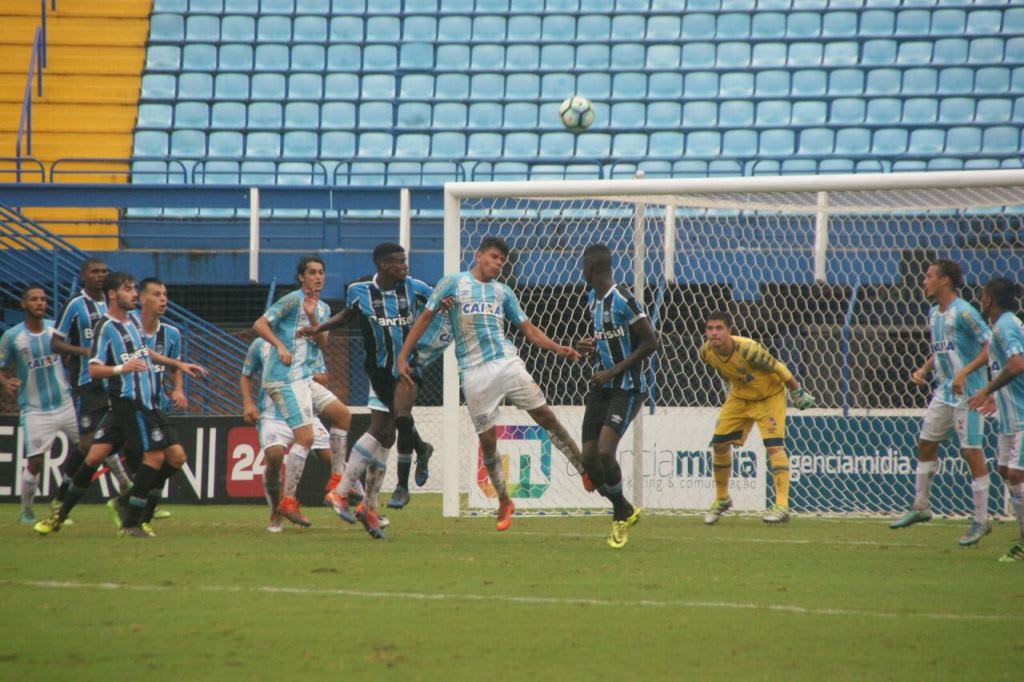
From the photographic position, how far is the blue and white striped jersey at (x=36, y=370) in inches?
464

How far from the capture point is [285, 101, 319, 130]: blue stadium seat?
75.5ft

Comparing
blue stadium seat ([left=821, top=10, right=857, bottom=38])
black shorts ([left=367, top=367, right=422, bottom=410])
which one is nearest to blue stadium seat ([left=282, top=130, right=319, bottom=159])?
blue stadium seat ([left=821, top=10, right=857, bottom=38])

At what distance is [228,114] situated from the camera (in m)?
23.2

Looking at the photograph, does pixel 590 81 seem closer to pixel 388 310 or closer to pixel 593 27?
pixel 593 27

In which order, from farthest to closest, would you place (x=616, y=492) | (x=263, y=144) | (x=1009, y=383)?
1. (x=263, y=144)
2. (x=616, y=492)
3. (x=1009, y=383)

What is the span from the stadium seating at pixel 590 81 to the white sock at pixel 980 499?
1141 centimetres

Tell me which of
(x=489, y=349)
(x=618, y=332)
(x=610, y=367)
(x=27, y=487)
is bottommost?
(x=27, y=487)

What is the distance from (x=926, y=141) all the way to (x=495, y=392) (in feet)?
45.7

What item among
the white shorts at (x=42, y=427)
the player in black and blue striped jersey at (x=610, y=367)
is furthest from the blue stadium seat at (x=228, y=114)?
the player in black and blue striped jersey at (x=610, y=367)

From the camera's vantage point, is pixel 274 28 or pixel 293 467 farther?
pixel 274 28

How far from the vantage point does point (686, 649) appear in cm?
530

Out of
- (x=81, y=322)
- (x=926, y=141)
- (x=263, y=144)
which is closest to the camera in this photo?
(x=81, y=322)

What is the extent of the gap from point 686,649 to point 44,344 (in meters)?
8.26

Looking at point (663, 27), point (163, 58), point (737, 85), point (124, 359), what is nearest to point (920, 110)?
point (737, 85)
